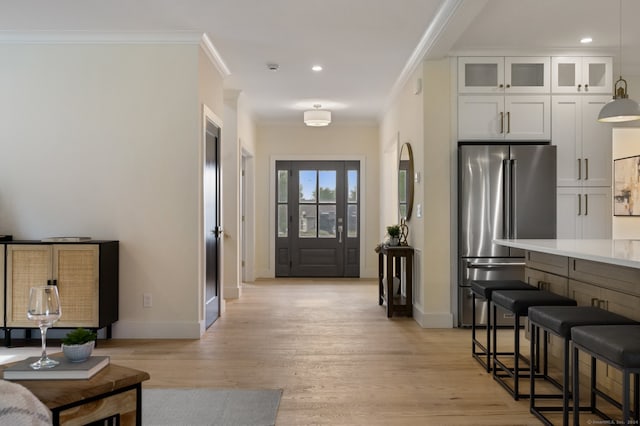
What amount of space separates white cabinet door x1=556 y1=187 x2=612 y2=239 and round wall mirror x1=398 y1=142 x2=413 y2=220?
4.95 ft

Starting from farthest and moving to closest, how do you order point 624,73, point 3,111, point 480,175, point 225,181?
point 225,181 < point 624,73 < point 480,175 < point 3,111

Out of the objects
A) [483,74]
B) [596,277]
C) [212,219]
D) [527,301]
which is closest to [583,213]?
[483,74]

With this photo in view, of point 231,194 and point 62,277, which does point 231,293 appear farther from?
point 62,277

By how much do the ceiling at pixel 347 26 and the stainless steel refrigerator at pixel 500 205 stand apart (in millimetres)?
1044

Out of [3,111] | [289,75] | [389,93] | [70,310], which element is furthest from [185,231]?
[389,93]

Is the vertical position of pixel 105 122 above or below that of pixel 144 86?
below

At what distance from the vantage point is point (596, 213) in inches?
196

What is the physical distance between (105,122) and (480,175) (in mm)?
3509

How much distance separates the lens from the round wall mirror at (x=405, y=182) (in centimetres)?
561

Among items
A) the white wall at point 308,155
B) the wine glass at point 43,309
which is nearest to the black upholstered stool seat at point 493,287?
the wine glass at point 43,309

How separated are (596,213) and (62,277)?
4.94 m

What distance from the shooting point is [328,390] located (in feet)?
10.5

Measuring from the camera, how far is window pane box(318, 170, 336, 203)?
8945mm

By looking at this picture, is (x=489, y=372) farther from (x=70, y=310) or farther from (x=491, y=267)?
(x=70, y=310)
